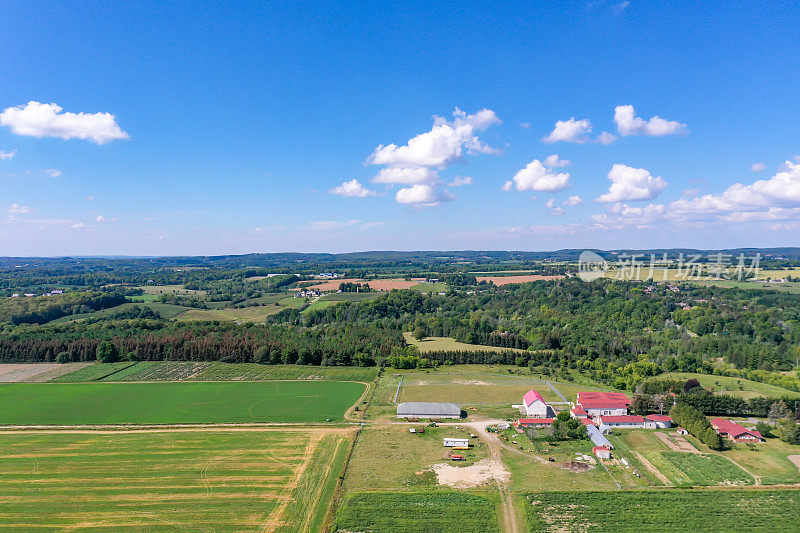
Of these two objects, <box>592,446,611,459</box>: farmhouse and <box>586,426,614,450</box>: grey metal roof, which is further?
<box>586,426,614,450</box>: grey metal roof

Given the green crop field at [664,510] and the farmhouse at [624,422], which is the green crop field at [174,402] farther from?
the farmhouse at [624,422]

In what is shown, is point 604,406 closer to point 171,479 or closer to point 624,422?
point 624,422

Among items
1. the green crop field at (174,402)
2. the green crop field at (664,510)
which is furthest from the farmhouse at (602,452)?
the green crop field at (174,402)

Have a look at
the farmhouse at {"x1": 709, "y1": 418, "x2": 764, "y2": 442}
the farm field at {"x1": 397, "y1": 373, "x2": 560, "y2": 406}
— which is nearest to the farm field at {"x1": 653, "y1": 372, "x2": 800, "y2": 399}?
the farmhouse at {"x1": 709, "y1": 418, "x2": 764, "y2": 442}

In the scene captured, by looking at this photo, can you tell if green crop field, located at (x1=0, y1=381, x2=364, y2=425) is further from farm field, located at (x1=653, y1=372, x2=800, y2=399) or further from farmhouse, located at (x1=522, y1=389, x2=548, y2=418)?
farm field, located at (x1=653, y1=372, x2=800, y2=399)

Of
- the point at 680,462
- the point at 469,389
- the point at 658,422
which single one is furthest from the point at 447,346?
the point at 680,462

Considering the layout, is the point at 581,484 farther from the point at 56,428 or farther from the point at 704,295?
the point at 704,295
